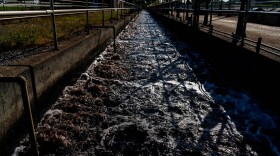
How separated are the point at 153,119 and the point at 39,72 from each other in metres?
1.96

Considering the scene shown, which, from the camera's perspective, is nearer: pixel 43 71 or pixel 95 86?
pixel 43 71

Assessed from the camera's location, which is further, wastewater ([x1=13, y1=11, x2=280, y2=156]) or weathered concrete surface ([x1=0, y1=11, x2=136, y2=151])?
wastewater ([x1=13, y1=11, x2=280, y2=156])

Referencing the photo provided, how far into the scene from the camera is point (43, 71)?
4172 millimetres

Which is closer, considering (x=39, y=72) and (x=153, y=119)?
(x=39, y=72)

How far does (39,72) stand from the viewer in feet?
13.1

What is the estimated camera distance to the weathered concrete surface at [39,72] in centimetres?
310

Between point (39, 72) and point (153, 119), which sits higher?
point (39, 72)

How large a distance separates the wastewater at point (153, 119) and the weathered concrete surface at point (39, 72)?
36 cm

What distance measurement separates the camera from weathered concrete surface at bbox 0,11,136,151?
10.2 ft

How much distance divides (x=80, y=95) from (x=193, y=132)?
7.95 feet

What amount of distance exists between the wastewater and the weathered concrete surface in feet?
1.19

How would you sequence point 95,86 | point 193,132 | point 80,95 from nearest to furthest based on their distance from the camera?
point 193,132, point 80,95, point 95,86

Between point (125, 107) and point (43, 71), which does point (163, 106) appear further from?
point (43, 71)

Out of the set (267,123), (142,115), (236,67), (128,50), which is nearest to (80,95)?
(142,115)
